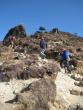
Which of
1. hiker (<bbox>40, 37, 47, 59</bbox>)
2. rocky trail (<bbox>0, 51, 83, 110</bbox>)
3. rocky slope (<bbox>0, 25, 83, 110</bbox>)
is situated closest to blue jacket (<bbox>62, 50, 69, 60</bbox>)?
rocky slope (<bbox>0, 25, 83, 110</bbox>)

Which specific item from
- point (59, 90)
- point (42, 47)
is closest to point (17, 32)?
point (42, 47)

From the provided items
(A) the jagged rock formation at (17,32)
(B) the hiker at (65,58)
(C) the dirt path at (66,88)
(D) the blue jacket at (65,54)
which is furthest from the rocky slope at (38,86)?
(A) the jagged rock formation at (17,32)

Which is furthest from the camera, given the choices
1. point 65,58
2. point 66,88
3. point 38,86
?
point 65,58

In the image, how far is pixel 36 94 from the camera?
66.6ft

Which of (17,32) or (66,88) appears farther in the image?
Result: (17,32)

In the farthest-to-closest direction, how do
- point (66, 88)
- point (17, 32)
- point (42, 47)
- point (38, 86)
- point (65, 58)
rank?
point (17, 32) < point (42, 47) < point (65, 58) < point (66, 88) < point (38, 86)

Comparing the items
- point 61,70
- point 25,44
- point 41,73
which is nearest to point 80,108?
point 41,73

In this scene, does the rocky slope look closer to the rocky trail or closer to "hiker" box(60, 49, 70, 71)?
the rocky trail

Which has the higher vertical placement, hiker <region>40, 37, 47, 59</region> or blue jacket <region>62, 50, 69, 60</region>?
hiker <region>40, 37, 47, 59</region>

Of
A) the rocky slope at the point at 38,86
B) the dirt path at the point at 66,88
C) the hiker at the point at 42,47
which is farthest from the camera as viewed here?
the hiker at the point at 42,47

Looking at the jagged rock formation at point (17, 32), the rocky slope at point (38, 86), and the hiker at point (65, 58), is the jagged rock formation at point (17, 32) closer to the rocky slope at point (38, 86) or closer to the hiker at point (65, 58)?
the rocky slope at point (38, 86)

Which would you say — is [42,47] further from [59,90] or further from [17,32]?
[17,32]

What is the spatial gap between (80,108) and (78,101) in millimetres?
Answer: 1886

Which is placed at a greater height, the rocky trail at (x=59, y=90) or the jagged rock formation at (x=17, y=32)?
the jagged rock formation at (x=17, y=32)
